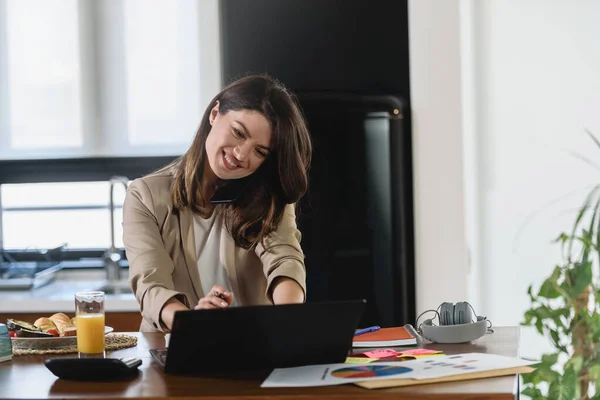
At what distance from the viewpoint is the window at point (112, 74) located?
12.8ft

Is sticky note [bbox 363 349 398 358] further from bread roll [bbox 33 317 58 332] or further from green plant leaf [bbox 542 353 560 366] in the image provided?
bread roll [bbox 33 317 58 332]

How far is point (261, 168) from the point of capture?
241cm

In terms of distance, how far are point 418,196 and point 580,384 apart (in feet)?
6.06

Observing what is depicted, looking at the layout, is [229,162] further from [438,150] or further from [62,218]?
[62,218]

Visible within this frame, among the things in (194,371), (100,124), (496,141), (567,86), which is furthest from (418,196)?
(194,371)

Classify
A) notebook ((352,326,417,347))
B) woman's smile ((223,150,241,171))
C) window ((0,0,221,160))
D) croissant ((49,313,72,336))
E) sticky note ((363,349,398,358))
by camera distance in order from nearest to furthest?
sticky note ((363,349,398,358)) → notebook ((352,326,417,347)) → croissant ((49,313,72,336)) → woman's smile ((223,150,241,171)) → window ((0,0,221,160))

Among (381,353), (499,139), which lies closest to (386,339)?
(381,353)

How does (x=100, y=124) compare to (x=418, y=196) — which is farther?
(x=100, y=124)

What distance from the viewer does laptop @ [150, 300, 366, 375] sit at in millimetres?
1617

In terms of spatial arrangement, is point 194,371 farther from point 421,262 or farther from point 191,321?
point 421,262

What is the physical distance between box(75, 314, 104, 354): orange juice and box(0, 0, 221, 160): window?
6.72 feet

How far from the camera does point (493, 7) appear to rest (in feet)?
12.8

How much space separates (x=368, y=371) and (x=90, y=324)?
2.10ft

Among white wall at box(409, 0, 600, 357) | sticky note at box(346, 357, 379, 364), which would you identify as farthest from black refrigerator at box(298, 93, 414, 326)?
sticky note at box(346, 357, 379, 364)
